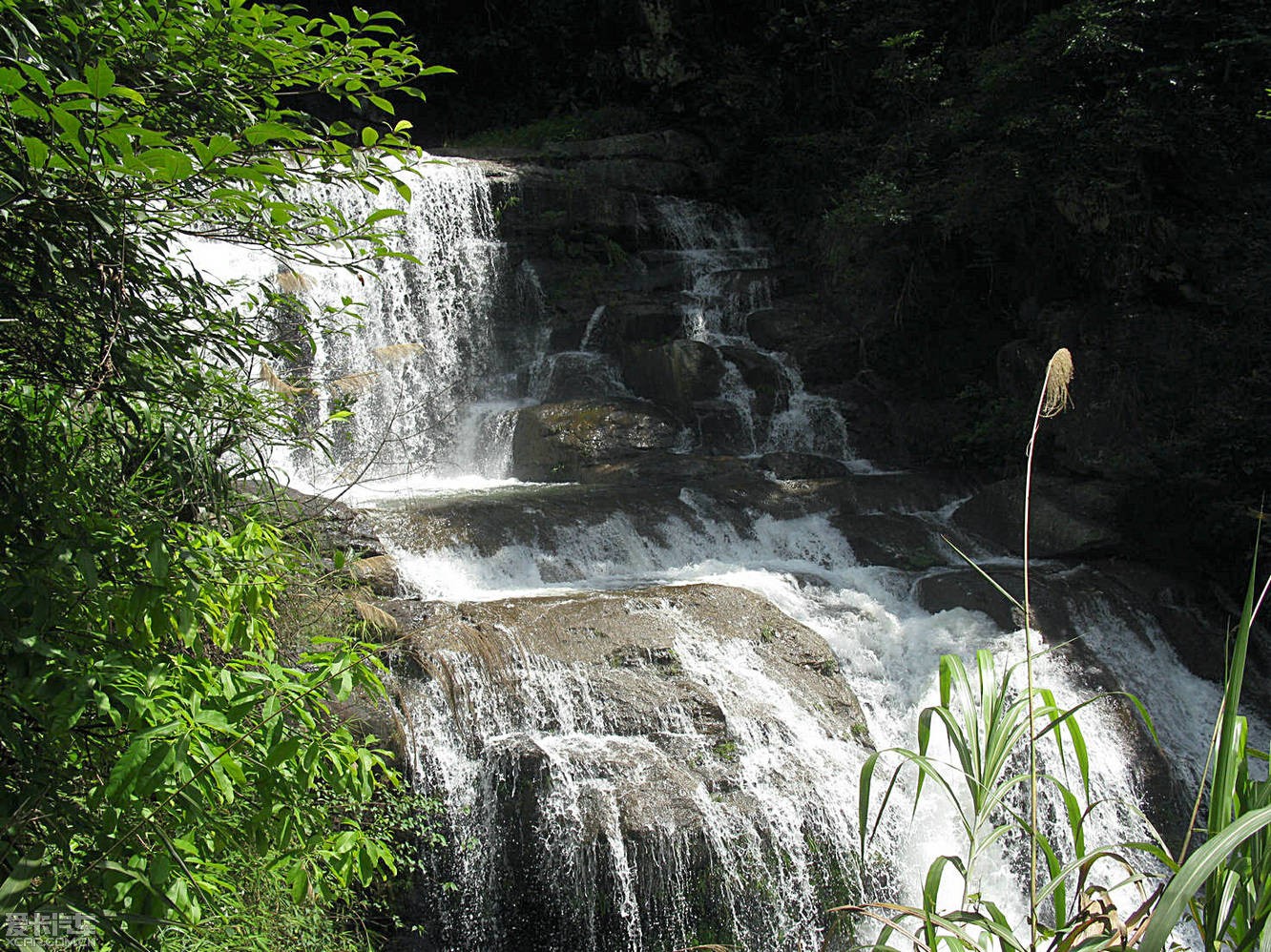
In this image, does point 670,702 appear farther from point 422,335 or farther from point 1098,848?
point 422,335

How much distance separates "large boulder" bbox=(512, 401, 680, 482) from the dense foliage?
295 inches

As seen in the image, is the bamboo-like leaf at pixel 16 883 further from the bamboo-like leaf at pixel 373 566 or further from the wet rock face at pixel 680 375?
the wet rock face at pixel 680 375

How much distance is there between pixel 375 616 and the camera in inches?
205

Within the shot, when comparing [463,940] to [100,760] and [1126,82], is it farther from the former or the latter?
[1126,82]

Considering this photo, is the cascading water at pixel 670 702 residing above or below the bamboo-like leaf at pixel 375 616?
below

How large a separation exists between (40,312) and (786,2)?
17012mm

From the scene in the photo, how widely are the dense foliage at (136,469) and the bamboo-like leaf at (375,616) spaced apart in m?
2.52

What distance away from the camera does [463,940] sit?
4.80 meters

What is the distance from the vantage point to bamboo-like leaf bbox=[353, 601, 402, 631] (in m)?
5.16

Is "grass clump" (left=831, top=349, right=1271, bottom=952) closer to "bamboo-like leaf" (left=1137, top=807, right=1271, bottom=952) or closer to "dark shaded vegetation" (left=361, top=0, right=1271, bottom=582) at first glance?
"bamboo-like leaf" (left=1137, top=807, right=1271, bottom=952)

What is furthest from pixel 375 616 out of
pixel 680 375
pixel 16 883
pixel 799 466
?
pixel 680 375

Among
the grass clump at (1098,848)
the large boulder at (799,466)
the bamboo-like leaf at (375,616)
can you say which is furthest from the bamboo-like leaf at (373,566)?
the grass clump at (1098,848)

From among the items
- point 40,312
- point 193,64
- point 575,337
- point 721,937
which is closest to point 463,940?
point 721,937

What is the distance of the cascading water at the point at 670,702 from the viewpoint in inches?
188
